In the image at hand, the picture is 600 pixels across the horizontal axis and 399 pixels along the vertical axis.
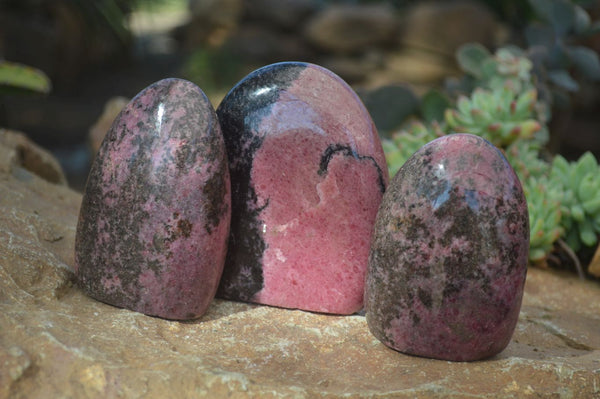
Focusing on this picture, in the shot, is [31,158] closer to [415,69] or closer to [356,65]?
[415,69]

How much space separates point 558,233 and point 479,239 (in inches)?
39.7

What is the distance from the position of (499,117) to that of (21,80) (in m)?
2.07

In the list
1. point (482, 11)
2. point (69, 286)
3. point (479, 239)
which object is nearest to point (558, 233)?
point (479, 239)

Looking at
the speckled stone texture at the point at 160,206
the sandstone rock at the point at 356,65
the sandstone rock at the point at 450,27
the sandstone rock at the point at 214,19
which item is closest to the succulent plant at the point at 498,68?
the speckled stone texture at the point at 160,206

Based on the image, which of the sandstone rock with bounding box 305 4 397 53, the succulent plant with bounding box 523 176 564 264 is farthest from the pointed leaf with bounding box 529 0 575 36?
the sandstone rock with bounding box 305 4 397 53

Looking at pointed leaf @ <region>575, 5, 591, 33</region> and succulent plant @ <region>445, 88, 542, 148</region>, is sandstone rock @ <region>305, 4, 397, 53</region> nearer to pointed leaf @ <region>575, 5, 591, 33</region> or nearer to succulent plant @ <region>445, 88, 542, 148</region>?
pointed leaf @ <region>575, 5, 591, 33</region>

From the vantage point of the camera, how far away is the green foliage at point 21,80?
3066mm

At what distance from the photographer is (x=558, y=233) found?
242 cm

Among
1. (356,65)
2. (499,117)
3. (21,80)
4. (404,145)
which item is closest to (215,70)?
(356,65)

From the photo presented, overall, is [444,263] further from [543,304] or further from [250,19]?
[250,19]

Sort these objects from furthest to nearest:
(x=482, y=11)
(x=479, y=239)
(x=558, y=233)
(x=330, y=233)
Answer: (x=482, y=11) → (x=558, y=233) → (x=330, y=233) → (x=479, y=239)

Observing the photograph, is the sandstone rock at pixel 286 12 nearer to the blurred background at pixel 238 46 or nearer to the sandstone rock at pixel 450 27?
the blurred background at pixel 238 46

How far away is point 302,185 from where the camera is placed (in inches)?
70.7

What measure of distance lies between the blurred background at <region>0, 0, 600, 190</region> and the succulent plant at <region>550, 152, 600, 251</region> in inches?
118
